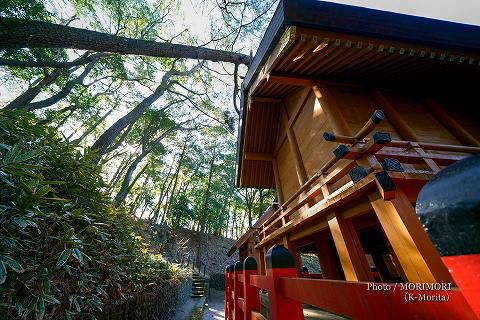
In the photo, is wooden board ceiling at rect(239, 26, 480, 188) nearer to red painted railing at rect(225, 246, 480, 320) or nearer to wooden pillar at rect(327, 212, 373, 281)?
wooden pillar at rect(327, 212, 373, 281)

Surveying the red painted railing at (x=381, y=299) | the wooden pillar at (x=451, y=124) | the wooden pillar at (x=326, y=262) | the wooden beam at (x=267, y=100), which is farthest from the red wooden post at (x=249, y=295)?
the wooden beam at (x=267, y=100)

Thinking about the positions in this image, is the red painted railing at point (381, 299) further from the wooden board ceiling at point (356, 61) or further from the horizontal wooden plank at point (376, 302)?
the wooden board ceiling at point (356, 61)

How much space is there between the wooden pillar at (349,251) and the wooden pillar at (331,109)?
53.6 inches

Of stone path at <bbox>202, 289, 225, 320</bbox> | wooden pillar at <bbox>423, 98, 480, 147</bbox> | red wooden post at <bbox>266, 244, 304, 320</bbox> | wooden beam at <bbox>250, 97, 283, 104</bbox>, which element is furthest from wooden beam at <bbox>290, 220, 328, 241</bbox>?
stone path at <bbox>202, 289, 225, 320</bbox>

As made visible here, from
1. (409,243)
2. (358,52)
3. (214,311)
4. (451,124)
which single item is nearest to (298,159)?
(358,52)

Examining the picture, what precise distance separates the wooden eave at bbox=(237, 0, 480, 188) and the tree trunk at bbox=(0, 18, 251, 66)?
237 cm

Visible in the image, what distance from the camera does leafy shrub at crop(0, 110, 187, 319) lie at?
1.53m

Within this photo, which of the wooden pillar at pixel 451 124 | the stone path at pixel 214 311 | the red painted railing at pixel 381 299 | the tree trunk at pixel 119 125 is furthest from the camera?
the stone path at pixel 214 311

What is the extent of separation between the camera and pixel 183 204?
92.2ft

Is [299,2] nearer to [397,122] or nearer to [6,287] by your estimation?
[397,122]

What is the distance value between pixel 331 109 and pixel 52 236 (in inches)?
162

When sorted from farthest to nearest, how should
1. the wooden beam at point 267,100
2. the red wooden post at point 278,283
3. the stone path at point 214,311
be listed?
the stone path at point 214,311 → the wooden beam at point 267,100 → the red wooden post at point 278,283

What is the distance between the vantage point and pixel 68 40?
4305mm

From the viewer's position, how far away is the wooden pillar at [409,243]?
6.63 feet
